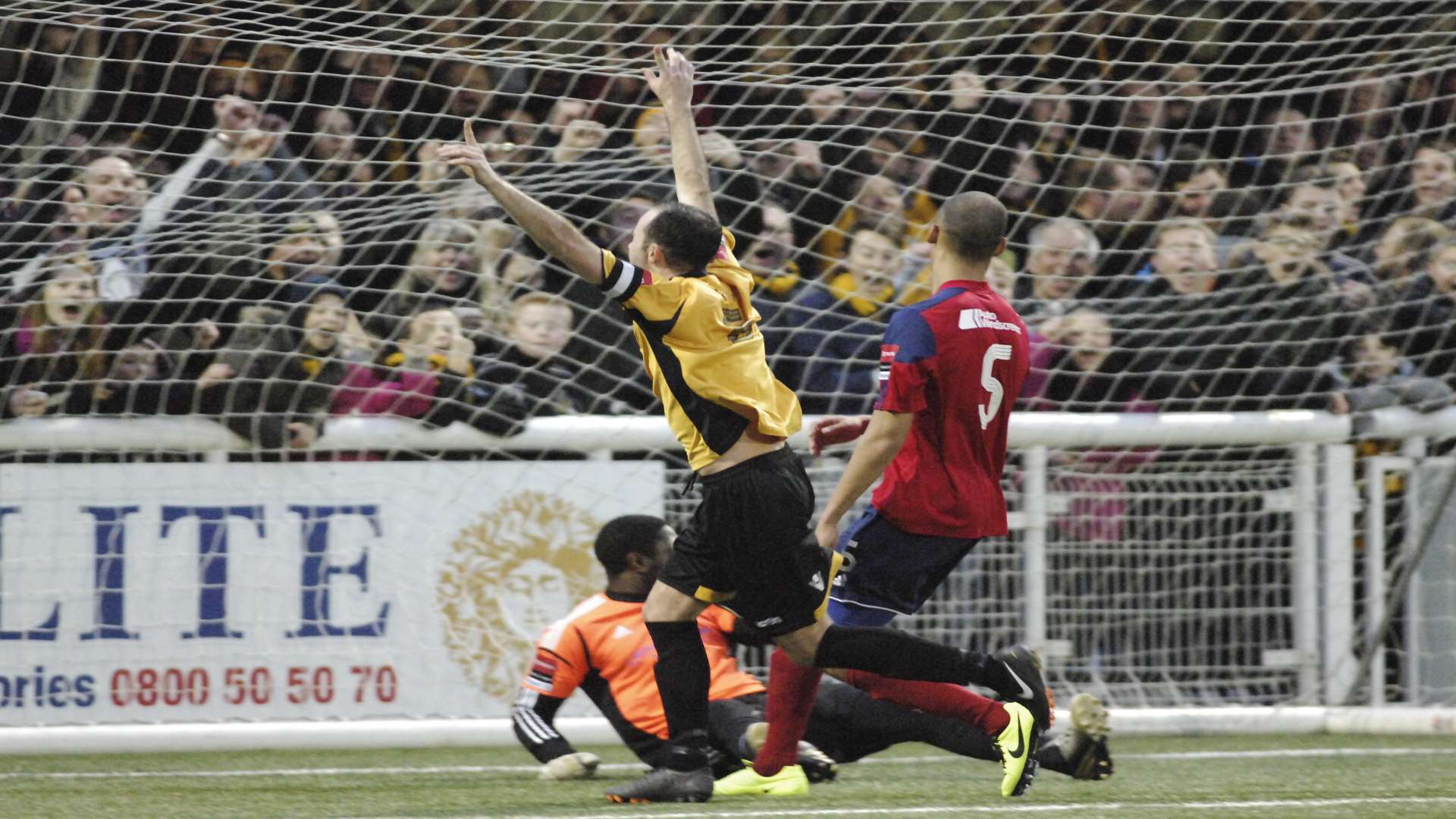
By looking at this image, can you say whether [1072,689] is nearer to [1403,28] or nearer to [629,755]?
[629,755]

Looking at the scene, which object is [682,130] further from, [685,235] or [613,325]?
[613,325]

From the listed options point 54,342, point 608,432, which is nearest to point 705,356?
point 608,432

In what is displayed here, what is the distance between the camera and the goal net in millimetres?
5953

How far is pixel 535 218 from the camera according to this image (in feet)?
12.3

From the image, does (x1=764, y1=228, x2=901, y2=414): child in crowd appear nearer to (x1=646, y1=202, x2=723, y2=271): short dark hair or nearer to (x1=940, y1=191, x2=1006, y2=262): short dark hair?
(x1=940, y1=191, x2=1006, y2=262): short dark hair

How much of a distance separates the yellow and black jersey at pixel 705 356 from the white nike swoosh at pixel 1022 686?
781 mm

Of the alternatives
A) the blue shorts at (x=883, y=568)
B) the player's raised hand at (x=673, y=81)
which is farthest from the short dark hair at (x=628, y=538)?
the player's raised hand at (x=673, y=81)

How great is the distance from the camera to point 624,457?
20.7 ft

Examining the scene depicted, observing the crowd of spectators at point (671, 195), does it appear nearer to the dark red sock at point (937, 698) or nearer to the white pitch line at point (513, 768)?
the white pitch line at point (513, 768)

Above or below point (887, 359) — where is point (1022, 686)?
below

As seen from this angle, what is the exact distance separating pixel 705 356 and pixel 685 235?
0.87 ft

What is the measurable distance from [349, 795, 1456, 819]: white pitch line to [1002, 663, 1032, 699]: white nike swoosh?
0.82 ft

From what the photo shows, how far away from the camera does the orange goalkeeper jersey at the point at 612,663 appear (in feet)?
16.5

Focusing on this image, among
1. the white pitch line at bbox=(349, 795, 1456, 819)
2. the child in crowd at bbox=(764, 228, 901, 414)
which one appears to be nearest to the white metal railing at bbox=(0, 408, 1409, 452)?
the child in crowd at bbox=(764, 228, 901, 414)
